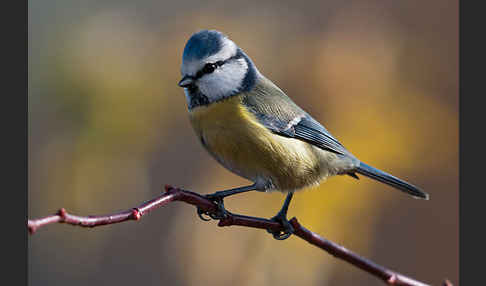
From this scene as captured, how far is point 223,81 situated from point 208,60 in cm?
12

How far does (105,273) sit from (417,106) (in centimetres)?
173

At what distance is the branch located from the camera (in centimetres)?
68

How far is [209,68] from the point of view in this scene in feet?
4.86

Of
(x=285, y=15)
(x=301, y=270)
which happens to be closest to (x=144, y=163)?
(x=301, y=270)

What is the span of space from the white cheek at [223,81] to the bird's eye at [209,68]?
1 centimetres

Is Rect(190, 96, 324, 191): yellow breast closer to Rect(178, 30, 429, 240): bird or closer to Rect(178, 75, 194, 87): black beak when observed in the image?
Rect(178, 30, 429, 240): bird

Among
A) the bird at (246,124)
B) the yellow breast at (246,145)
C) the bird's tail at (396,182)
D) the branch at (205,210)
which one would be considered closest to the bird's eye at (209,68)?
the bird at (246,124)

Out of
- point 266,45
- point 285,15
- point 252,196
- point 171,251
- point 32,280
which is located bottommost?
point 32,280

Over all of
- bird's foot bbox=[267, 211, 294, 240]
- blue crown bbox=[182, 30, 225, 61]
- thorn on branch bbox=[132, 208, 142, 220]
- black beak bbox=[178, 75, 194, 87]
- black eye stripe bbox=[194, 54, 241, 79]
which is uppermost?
blue crown bbox=[182, 30, 225, 61]

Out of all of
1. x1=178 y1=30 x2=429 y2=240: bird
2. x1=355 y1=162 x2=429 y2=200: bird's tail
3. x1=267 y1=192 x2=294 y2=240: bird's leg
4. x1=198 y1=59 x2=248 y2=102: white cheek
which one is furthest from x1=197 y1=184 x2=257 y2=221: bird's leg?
x1=355 y1=162 x2=429 y2=200: bird's tail

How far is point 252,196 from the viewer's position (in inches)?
86.1

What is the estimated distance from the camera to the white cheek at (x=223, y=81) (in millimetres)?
1508

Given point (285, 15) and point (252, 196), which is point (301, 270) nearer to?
point (252, 196)

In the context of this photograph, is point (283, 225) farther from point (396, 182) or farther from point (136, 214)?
point (136, 214)
